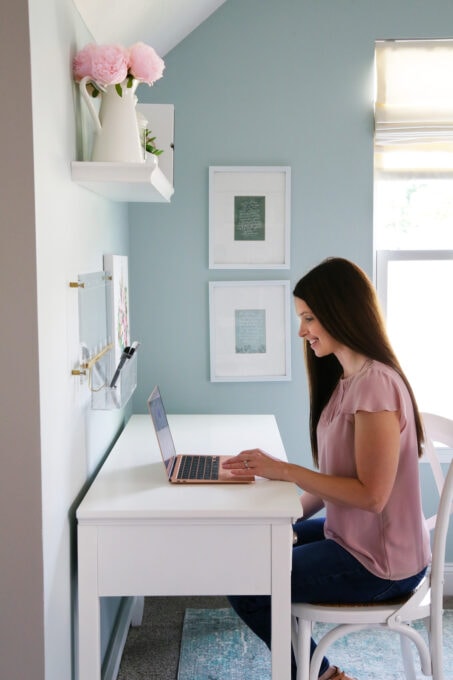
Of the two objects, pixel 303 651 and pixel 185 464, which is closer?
pixel 303 651

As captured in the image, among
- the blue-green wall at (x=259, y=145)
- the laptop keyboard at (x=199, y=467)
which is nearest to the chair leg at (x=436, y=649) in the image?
the laptop keyboard at (x=199, y=467)

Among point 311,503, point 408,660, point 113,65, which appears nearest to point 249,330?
point 311,503

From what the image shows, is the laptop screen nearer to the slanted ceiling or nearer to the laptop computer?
the laptop computer

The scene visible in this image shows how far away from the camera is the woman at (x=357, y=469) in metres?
1.88

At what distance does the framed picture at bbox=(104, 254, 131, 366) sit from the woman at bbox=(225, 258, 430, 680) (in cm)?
53

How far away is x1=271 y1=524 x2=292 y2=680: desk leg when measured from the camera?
1.83 metres

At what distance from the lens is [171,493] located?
1937mm

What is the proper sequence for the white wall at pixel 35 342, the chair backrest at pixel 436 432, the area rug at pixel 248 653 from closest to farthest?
the white wall at pixel 35 342 < the chair backrest at pixel 436 432 < the area rug at pixel 248 653

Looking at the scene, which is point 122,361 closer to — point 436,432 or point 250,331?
point 436,432

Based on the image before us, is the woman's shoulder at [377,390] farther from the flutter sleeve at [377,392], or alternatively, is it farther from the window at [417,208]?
the window at [417,208]

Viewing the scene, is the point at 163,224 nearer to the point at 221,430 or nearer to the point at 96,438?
the point at 221,430

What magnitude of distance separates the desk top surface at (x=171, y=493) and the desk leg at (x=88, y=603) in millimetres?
48

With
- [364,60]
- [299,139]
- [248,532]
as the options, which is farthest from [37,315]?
[364,60]

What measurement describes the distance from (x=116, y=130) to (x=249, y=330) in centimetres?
128
